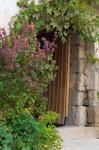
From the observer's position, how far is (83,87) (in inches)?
377

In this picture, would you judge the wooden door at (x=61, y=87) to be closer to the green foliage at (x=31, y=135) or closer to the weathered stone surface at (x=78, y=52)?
the weathered stone surface at (x=78, y=52)

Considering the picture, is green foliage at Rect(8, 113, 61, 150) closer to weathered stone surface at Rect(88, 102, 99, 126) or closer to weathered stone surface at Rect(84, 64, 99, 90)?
weathered stone surface at Rect(88, 102, 99, 126)

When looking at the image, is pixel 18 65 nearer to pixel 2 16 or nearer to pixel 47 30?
pixel 2 16

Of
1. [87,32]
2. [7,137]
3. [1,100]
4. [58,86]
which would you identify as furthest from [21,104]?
[58,86]

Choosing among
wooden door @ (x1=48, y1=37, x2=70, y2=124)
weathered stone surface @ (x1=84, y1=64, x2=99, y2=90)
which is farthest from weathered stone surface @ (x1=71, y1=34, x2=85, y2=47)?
weathered stone surface @ (x1=84, y1=64, x2=99, y2=90)

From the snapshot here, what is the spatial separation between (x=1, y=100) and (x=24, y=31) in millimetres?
1011

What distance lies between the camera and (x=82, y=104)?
31.4 ft

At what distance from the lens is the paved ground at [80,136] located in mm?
8156

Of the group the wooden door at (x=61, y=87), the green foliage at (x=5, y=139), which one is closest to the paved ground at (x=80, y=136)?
the wooden door at (x=61, y=87)

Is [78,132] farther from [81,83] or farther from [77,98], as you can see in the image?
[81,83]

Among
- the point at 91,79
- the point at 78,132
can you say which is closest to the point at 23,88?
the point at 78,132

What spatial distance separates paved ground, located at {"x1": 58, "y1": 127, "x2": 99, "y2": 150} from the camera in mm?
8156

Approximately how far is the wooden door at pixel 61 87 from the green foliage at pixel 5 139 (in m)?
3.69

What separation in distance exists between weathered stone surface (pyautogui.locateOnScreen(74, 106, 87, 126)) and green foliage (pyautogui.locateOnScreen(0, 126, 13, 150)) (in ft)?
11.9
